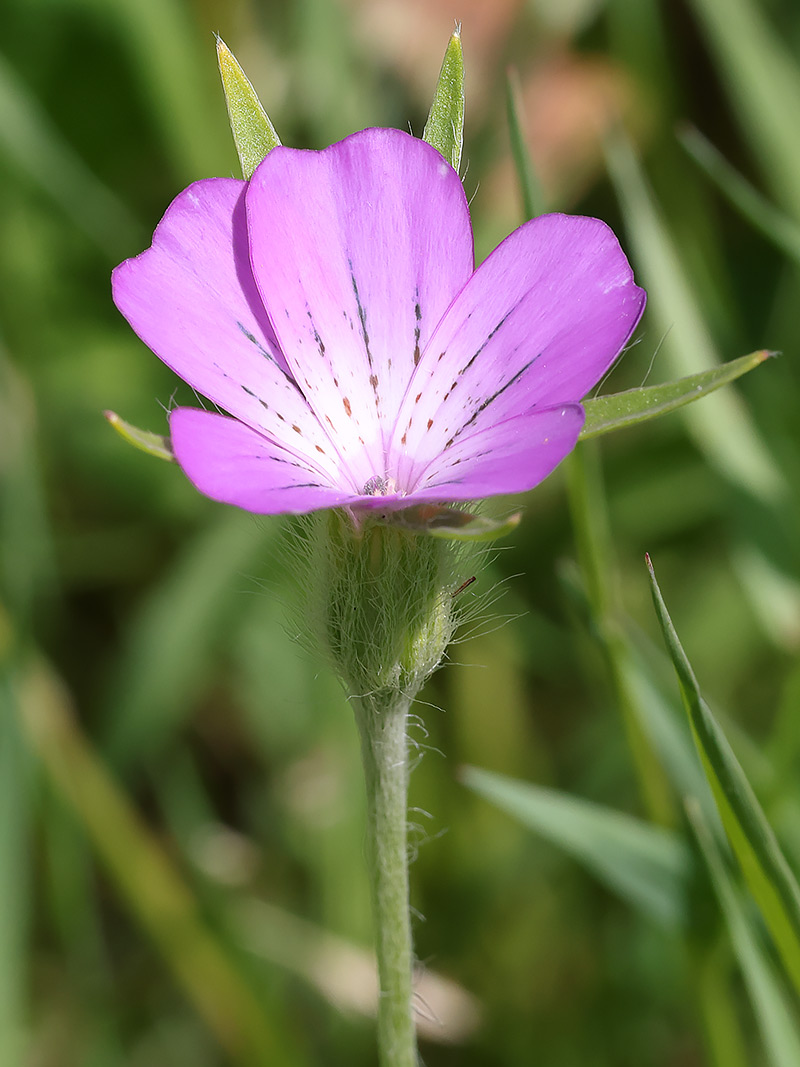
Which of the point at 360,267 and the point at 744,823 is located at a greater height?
the point at 360,267

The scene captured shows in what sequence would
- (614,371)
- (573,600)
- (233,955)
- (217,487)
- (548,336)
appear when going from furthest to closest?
1. (614,371)
2. (233,955)
3. (573,600)
4. (548,336)
5. (217,487)

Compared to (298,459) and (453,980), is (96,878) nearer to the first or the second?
(453,980)

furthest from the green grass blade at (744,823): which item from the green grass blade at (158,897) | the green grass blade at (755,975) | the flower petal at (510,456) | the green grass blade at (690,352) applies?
the green grass blade at (158,897)

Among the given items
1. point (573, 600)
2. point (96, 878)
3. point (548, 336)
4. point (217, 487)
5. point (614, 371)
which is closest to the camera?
point (217, 487)

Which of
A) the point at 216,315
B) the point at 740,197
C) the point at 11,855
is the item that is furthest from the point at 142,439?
the point at 11,855

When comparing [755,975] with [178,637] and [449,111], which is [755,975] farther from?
[178,637]

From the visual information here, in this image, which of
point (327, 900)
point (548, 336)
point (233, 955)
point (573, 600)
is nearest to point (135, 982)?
point (233, 955)

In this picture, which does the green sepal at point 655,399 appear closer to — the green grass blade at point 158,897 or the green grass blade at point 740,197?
the green grass blade at point 740,197

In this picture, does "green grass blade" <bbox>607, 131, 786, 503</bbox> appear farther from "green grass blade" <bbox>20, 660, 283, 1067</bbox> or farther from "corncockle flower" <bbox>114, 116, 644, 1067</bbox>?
"green grass blade" <bbox>20, 660, 283, 1067</bbox>

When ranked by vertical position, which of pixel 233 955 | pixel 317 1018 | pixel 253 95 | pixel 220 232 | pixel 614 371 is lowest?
pixel 317 1018
